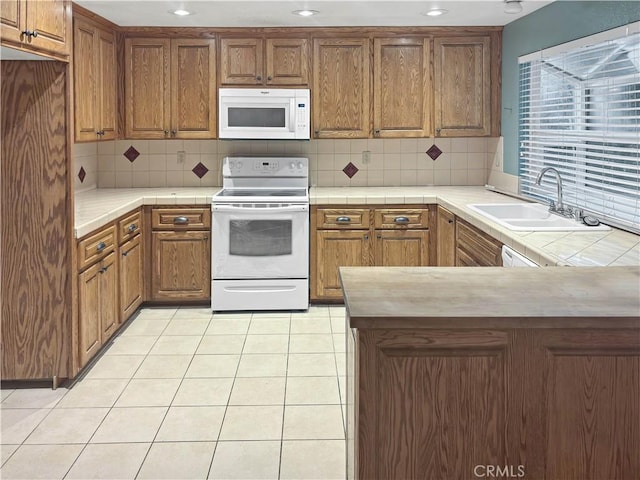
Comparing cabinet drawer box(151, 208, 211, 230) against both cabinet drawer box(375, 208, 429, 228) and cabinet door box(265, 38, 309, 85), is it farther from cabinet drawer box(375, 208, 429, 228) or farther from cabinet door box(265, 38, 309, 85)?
cabinet drawer box(375, 208, 429, 228)

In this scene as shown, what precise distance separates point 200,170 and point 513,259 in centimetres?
315

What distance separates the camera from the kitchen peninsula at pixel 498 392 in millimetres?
1578

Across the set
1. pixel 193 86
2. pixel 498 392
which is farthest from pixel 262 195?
pixel 498 392

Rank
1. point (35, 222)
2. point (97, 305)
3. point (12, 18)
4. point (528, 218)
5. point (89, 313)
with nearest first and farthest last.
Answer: point (12, 18)
point (35, 222)
point (89, 313)
point (97, 305)
point (528, 218)

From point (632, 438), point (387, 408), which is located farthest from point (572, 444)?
point (387, 408)

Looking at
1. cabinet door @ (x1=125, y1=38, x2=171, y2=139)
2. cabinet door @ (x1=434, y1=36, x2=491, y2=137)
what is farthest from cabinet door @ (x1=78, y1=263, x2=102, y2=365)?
cabinet door @ (x1=434, y1=36, x2=491, y2=137)

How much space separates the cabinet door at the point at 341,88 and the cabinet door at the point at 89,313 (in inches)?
85.5

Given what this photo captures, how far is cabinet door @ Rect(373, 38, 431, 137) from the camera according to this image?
5094 millimetres

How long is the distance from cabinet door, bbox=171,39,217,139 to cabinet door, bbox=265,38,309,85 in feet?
1.43

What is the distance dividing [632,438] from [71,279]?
2.66 m

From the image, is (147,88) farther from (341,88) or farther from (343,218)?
(343,218)

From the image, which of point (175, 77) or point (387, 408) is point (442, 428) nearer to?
point (387, 408)

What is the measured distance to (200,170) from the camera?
5.50 meters

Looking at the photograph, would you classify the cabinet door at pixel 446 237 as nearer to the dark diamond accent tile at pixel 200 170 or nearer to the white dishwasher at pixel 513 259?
the white dishwasher at pixel 513 259
